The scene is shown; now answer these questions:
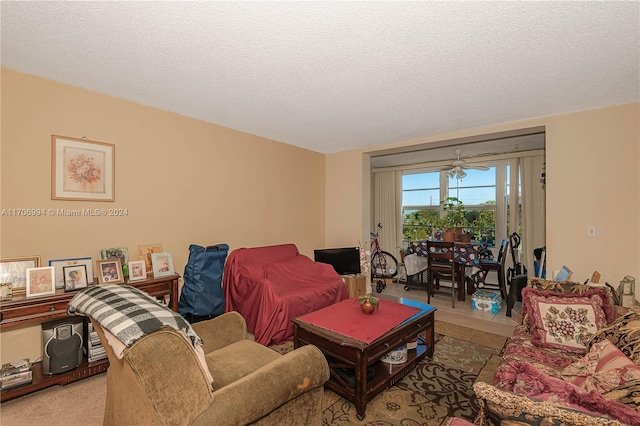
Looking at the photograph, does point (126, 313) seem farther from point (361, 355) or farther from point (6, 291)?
point (6, 291)

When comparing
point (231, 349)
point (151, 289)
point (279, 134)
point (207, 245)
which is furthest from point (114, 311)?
point (279, 134)

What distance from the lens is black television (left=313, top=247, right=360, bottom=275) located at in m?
4.36

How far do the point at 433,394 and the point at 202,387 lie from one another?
1823mm

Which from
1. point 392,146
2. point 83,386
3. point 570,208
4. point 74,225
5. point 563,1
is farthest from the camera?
point 392,146

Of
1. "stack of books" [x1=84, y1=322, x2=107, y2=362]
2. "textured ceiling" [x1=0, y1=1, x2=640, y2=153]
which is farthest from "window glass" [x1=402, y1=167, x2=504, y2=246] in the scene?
"stack of books" [x1=84, y1=322, x2=107, y2=362]

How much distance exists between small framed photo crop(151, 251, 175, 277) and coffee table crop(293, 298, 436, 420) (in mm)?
1490

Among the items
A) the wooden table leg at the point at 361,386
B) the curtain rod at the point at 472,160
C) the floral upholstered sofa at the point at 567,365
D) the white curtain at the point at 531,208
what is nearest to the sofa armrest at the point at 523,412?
the floral upholstered sofa at the point at 567,365

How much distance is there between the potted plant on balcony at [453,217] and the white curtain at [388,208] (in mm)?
1005

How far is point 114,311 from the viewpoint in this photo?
120 cm

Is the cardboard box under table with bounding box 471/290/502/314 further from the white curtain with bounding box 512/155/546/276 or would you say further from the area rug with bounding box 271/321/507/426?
the white curtain with bounding box 512/155/546/276

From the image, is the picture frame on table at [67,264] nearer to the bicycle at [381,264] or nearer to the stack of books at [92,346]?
the stack of books at [92,346]

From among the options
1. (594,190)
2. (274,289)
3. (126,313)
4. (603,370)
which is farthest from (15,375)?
(594,190)

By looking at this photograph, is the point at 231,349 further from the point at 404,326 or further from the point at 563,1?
the point at 563,1

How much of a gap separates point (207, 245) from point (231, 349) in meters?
1.98
